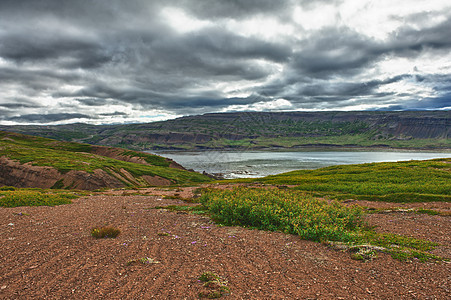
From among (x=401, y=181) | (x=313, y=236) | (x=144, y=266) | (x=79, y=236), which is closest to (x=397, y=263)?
(x=313, y=236)

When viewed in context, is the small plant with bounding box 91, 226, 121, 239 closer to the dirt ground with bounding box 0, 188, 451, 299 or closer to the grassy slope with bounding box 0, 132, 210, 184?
the dirt ground with bounding box 0, 188, 451, 299

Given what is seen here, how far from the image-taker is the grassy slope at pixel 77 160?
59856 millimetres

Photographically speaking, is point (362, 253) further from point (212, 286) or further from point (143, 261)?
point (143, 261)

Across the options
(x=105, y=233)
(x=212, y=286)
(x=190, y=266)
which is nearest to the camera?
(x=212, y=286)

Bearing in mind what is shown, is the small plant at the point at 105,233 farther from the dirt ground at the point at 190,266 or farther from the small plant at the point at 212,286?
the small plant at the point at 212,286

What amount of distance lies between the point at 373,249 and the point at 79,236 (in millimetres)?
13682

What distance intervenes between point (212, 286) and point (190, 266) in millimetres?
1754

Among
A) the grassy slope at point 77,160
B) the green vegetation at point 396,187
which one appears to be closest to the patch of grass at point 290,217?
the green vegetation at point 396,187

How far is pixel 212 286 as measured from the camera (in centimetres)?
740

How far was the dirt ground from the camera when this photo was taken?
7.24 m

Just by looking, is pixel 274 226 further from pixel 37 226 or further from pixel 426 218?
pixel 37 226

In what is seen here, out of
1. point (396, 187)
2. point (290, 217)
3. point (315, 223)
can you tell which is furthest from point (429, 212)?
point (396, 187)

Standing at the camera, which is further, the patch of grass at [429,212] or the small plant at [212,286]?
the patch of grass at [429,212]

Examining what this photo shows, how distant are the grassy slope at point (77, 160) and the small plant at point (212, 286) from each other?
5715cm
